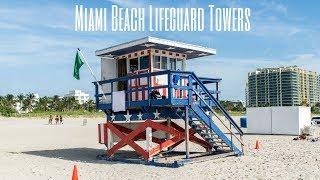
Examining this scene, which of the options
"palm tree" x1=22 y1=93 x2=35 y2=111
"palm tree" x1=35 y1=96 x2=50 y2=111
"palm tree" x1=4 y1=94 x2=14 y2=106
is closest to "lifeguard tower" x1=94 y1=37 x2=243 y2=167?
"palm tree" x1=4 y1=94 x2=14 y2=106

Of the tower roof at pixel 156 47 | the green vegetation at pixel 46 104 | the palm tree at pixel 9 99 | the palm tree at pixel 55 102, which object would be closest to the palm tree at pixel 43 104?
the green vegetation at pixel 46 104

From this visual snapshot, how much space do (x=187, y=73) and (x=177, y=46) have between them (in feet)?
7.86

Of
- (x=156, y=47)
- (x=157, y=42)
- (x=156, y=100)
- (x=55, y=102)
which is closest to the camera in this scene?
(x=156, y=100)

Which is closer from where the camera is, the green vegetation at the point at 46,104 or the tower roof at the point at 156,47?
the tower roof at the point at 156,47

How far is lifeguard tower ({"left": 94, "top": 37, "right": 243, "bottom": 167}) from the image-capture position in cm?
1673

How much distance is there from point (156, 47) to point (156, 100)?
2800mm

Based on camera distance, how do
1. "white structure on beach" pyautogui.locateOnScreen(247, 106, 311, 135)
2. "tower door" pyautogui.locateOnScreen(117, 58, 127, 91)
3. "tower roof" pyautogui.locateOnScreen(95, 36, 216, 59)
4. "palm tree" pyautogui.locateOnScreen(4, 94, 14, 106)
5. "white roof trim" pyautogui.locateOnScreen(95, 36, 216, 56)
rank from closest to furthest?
1. "white roof trim" pyautogui.locateOnScreen(95, 36, 216, 56)
2. "tower roof" pyautogui.locateOnScreen(95, 36, 216, 59)
3. "tower door" pyautogui.locateOnScreen(117, 58, 127, 91)
4. "white structure on beach" pyautogui.locateOnScreen(247, 106, 311, 135)
5. "palm tree" pyautogui.locateOnScreen(4, 94, 14, 106)

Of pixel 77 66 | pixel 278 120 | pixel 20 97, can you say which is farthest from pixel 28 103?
pixel 77 66

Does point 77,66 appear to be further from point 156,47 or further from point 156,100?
point 156,100

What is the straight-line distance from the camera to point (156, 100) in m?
16.5

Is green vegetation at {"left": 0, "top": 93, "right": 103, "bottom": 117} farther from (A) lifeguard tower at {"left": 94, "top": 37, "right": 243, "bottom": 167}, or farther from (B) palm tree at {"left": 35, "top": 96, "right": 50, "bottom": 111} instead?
(A) lifeguard tower at {"left": 94, "top": 37, "right": 243, "bottom": 167}

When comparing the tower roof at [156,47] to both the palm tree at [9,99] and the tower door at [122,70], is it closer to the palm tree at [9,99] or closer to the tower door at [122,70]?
the tower door at [122,70]

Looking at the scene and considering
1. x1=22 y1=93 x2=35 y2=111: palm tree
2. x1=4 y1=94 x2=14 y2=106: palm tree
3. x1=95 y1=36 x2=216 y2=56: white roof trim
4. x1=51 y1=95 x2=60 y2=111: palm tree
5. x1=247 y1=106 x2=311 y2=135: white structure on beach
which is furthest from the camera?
x1=22 y1=93 x2=35 y2=111: palm tree

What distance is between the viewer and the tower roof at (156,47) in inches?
693
